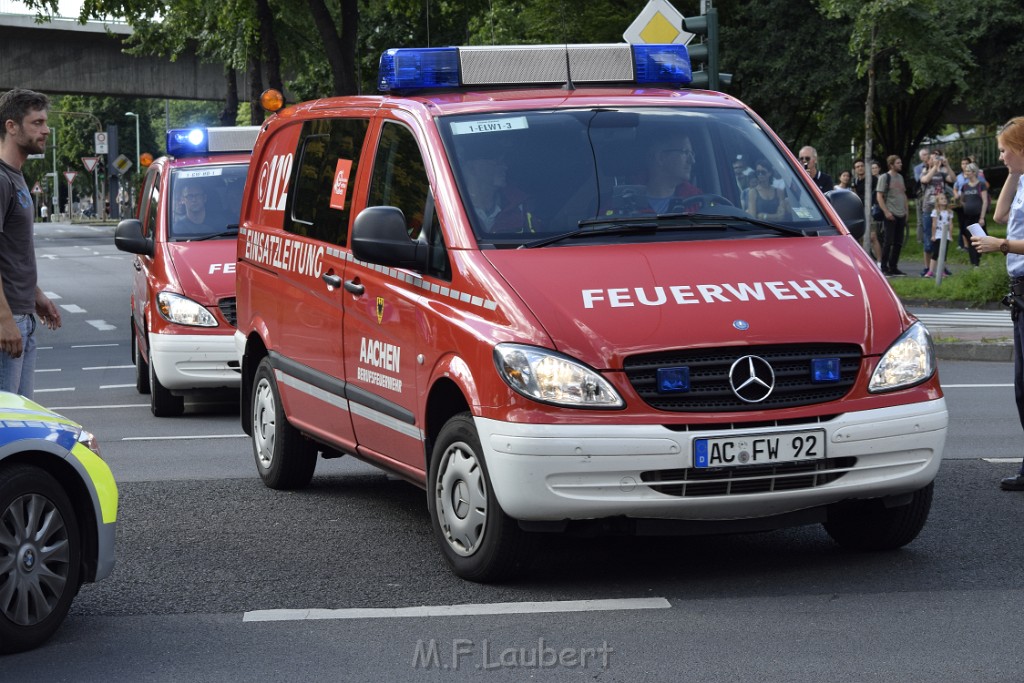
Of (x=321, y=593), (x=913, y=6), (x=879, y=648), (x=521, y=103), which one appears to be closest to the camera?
(x=879, y=648)

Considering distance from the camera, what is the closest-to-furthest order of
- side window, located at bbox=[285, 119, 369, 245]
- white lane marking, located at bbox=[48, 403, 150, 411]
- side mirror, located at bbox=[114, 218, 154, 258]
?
side window, located at bbox=[285, 119, 369, 245], side mirror, located at bbox=[114, 218, 154, 258], white lane marking, located at bbox=[48, 403, 150, 411]

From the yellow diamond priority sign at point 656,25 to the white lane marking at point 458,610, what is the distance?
1032 centimetres

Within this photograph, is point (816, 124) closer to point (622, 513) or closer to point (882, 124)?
point (882, 124)

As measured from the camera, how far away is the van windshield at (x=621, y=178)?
6.55 metres

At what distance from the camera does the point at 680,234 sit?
21.5ft

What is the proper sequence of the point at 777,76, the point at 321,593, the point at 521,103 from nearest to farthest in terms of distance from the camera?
the point at 321,593
the point at 521,103
the point at 777,76

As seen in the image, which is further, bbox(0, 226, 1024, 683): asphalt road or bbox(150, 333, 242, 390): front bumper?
bbox(150, 333, 242, 390): front bumper

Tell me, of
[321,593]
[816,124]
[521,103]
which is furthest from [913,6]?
[816,124]

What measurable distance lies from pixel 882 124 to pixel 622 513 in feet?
152

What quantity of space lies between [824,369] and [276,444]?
353 cm

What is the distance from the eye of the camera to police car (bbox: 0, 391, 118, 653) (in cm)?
531

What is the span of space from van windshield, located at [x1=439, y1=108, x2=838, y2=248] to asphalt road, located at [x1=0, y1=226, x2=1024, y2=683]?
4.39 ft

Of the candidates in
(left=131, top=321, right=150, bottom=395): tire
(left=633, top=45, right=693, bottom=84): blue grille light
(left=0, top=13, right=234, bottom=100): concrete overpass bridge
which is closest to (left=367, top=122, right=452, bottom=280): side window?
(left=633, top=45, right=693, bottom=84): blue grille light

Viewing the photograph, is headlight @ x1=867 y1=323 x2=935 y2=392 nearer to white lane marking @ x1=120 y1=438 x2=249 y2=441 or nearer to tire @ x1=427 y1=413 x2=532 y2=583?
tire @ x1=427 y1=413 x2=532 y2=583
